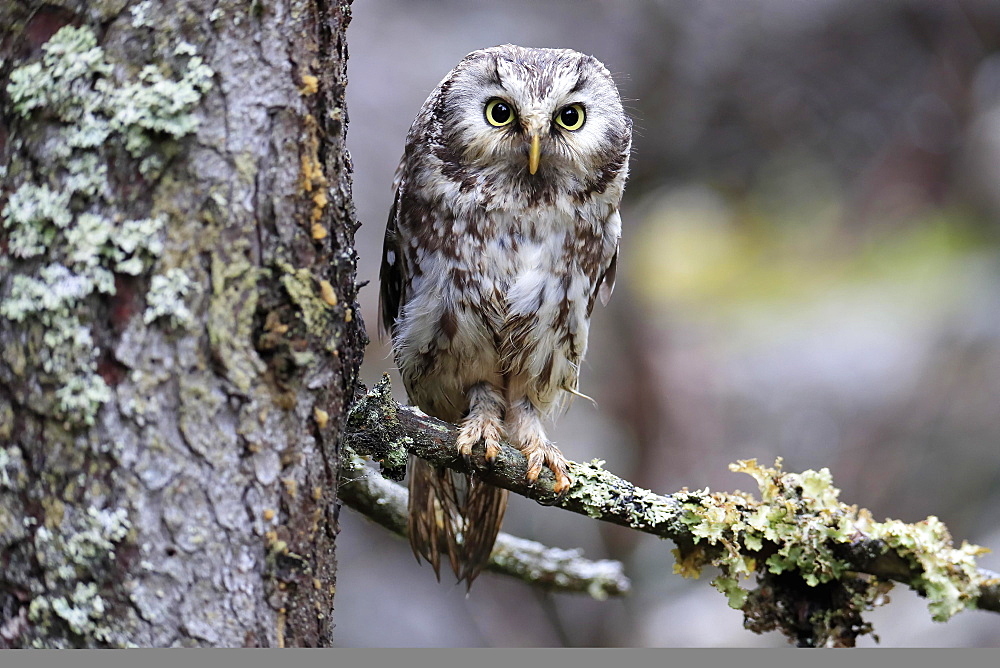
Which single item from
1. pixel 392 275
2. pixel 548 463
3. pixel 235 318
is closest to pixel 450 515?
pixel 548 463

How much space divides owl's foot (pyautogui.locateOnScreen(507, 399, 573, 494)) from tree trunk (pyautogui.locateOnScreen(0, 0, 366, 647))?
65 cm

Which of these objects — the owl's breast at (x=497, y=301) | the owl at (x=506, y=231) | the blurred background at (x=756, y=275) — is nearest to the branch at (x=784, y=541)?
the owl at (x=506, y=231)

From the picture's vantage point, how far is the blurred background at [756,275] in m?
3.25

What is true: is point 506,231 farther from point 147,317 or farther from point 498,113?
point 147,317

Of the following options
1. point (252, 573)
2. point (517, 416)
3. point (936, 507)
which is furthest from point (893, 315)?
point (252, 573)

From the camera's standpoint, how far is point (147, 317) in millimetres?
932

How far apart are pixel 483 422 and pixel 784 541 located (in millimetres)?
632

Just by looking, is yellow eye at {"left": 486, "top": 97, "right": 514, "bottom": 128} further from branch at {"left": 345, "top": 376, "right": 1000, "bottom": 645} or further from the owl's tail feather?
the owl's tail feather

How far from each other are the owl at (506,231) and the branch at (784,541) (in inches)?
4.5

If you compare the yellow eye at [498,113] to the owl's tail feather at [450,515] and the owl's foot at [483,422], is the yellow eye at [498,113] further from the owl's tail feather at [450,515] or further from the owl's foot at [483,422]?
the owl's tail feather at [450,515]

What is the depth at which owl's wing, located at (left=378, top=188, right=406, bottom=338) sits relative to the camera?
6.16 feet

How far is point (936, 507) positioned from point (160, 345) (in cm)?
318

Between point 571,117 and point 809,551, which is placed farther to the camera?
point 571,117

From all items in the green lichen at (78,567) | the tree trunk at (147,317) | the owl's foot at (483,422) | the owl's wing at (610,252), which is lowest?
the green lichen at (78,567)
